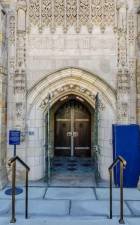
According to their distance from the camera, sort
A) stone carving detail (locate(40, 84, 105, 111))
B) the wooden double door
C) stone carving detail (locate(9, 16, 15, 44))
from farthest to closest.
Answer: the wooden double door < stone carving detail (locate(40, 84, 105, 111)) < stone carving detail (locate(9, 16, 15, 44))

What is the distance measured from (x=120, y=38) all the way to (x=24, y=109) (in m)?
3.37

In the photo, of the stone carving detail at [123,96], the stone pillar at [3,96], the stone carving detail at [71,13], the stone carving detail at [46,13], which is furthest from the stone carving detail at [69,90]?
the stone carving detail at [46,13]

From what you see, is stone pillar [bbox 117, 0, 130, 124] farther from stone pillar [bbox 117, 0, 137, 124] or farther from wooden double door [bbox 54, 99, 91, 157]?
wooden double door [bbox 54, 99, 91, 157]

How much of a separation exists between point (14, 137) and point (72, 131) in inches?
157

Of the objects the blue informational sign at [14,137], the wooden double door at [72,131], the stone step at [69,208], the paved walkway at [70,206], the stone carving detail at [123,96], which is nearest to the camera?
the paved walkway at [70,206]

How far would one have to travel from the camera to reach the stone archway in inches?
286

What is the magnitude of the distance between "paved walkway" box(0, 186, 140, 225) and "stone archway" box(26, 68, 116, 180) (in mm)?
932

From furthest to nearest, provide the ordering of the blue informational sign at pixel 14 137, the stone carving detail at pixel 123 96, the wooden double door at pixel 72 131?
1. the wooden double door at pixel 72 131
2. the stone carving detail at pixel 123 96
3. the blue informational sign at pixel 14 137

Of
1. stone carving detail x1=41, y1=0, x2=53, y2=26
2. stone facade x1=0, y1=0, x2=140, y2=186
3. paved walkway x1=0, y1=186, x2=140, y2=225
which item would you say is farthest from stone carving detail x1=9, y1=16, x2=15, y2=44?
paved walkway x1=0, y1=186, x2=140, y2=225

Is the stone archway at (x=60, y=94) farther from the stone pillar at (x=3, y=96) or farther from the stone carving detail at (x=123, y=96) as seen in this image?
the stone pillar at (x=3, y=96)

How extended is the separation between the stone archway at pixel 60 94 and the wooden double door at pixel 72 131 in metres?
2.99

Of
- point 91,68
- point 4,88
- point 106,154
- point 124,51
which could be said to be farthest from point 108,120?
point 4,88

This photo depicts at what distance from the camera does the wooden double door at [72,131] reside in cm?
1052

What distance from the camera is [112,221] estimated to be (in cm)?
477
